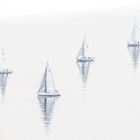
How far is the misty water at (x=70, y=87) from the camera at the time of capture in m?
72.8

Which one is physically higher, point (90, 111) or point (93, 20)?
point (93, 20)

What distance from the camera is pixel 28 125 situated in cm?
7450

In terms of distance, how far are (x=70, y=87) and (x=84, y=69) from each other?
16.4 meters

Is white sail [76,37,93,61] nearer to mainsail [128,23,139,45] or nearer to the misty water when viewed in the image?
the misty water

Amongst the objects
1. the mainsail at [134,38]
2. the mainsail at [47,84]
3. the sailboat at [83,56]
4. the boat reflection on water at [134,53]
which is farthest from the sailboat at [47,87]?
the mainsail at [134,38]

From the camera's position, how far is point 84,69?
10950cm

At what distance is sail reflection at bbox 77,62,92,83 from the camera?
3998 inches

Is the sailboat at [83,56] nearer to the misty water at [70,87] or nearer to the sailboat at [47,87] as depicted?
the misty water at [70,87]

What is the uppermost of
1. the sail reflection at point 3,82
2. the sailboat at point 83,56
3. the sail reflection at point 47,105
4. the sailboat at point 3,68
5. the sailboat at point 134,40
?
the sailboat at point 134,40

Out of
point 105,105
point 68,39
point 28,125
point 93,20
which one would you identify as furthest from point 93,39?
point 28,125

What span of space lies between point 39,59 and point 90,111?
38.0 meters

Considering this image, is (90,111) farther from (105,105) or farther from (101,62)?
(101,62)

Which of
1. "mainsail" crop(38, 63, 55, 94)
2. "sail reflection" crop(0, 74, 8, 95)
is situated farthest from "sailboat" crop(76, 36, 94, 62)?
"mainsail" crop(38, 63, 55, 94)

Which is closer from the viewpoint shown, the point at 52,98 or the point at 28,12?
the point at 52,98
